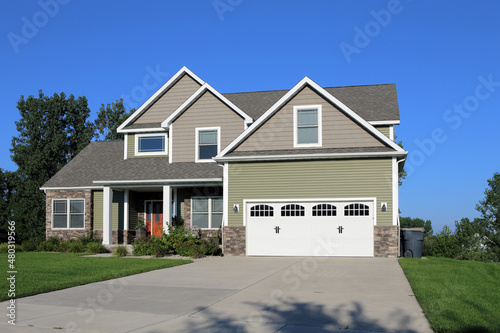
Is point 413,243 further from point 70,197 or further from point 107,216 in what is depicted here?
point 70,197

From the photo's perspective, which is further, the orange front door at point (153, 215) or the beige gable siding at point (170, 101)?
the orange front door at point (153, 215)

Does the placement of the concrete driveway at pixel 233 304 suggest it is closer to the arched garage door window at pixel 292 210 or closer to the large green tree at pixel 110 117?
the arched garage door window at pixel 292 210

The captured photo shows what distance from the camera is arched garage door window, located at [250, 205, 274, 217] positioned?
19859mm

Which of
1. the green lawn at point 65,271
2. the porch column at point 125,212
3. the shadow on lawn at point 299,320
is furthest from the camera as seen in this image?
the porch column at point 125,212

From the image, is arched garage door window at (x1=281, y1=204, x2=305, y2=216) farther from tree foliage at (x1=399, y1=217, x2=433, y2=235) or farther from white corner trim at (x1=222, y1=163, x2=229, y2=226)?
tree foliage at (x1=399, y1=217, x2=433, y2=235)

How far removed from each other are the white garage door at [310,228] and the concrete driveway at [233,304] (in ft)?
15.4

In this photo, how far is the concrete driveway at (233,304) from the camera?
7586 millimetres

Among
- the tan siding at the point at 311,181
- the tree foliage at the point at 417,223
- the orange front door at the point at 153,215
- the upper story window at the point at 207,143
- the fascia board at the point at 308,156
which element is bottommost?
the tree foliage at the point at 417,223

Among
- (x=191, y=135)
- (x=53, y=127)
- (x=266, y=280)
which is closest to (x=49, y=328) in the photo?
(x=266, y=280)

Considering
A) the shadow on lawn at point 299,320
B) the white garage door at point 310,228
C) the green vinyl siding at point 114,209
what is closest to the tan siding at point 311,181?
the white garage door at point 310,228

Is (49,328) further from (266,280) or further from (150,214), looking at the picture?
(150,214)

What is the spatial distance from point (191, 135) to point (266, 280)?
497 inches

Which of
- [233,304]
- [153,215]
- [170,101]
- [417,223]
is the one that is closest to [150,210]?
[153,215]

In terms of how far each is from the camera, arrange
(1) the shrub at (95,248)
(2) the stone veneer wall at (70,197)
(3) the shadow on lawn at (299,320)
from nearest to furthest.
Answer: (3) the shadow on lawn at (299,320), (1) the shrub at (95,248), (2) the stone veneer wall at (70,197)
